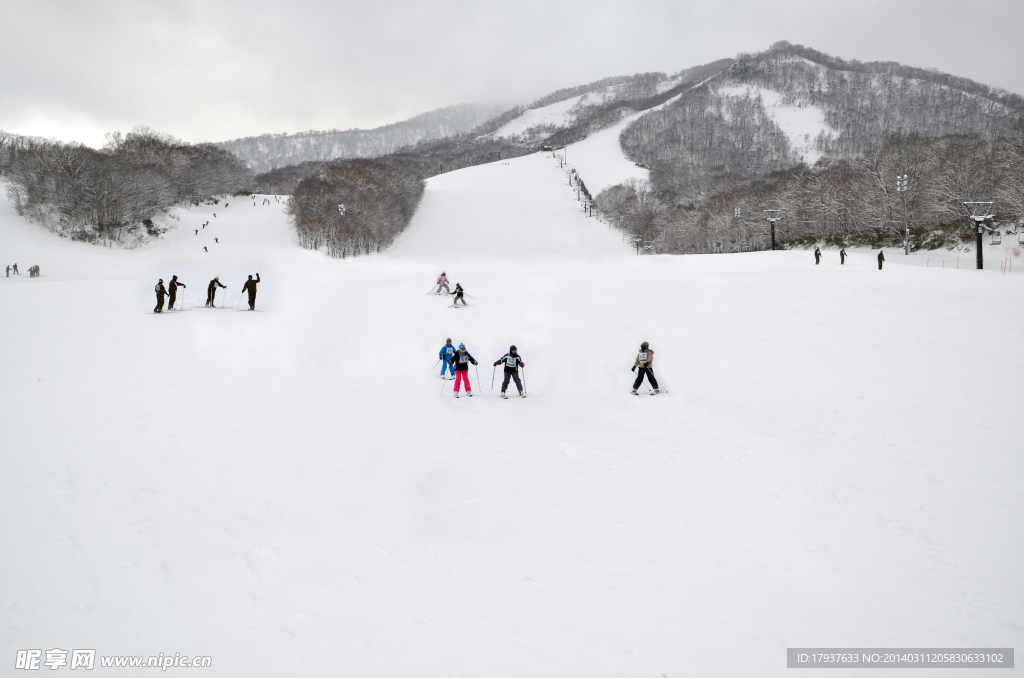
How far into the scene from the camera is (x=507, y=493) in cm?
822

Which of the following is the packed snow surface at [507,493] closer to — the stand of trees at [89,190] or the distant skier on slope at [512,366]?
the distant skier on slope at [512,366]

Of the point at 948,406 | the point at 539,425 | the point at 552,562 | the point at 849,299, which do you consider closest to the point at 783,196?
the point at 849,299

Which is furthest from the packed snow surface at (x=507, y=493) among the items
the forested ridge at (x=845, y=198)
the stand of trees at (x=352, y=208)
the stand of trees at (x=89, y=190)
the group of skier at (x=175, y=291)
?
the forested ridge at (x=845, y=198)

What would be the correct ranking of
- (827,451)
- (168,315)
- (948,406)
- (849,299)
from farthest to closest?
(849,299) → (168,315) → (948,406) → (827,451)

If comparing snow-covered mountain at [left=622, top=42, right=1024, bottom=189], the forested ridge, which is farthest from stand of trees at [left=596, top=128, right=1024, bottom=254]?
snow-covered mountain at [left=622, top=42, right=1024, bottom=189]

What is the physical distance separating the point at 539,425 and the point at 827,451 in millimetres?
5828

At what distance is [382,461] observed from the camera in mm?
9328

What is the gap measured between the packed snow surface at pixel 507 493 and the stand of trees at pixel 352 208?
39777mm

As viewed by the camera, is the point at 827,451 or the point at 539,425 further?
the point at 539,425

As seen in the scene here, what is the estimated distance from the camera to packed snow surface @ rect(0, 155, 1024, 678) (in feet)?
16.9

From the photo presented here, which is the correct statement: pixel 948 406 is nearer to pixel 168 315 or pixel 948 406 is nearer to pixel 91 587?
pixel 91 587

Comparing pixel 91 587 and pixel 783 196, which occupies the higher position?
pixel 783 196

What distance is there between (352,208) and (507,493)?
2364 inches

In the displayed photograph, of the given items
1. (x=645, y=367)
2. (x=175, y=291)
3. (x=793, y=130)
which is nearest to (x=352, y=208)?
(x=175, y=291)
